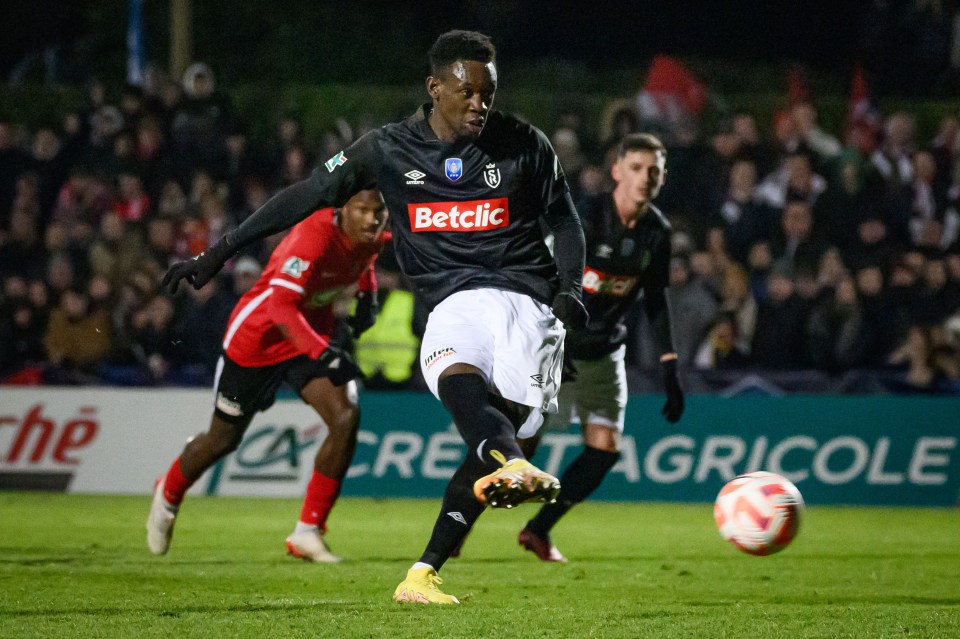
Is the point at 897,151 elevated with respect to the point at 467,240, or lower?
lower

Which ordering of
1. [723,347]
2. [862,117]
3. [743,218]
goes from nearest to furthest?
[723,347]
[743,218]
[862,117]

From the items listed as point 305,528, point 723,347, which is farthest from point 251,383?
point 723,347

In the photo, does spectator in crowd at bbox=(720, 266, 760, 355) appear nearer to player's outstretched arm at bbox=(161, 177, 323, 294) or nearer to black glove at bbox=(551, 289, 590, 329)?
black glove at bbox=(551, 289, 590, 329)

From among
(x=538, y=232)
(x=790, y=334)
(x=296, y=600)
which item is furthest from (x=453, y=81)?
(x=790, y=334)

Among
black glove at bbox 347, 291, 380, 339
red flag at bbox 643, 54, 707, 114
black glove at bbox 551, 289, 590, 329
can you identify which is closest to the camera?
black glove at bbox 551, 289, 590, 329

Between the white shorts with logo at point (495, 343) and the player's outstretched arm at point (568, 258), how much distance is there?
0.46 feet

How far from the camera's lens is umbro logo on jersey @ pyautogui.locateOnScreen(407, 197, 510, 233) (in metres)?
5.88

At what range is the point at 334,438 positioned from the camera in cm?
802

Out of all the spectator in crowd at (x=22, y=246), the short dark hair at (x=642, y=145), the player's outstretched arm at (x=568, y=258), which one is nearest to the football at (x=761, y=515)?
the player's outstretched arm at (x=568, y=258)

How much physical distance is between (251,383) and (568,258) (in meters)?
2.64

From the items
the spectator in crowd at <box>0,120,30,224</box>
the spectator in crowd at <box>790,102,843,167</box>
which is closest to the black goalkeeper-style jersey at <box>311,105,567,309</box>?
the spectator in crowd at <box>790,102,843,167</box>

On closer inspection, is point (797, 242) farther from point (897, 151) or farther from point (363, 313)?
point (363, 313)

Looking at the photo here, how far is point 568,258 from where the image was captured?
604 centimetres

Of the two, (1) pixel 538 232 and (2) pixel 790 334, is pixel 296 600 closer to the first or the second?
(1) pixel 538 232
